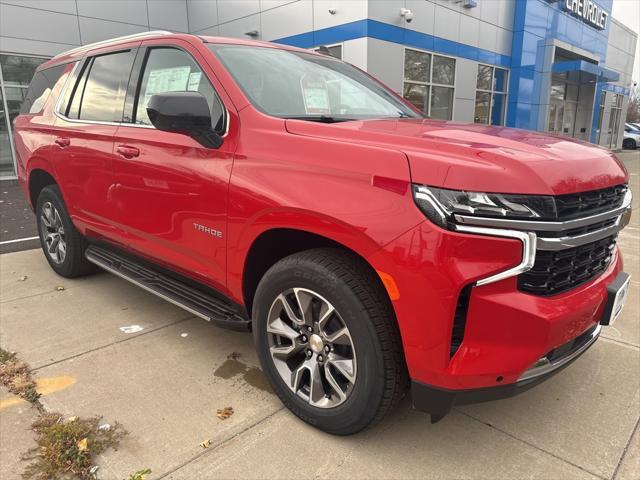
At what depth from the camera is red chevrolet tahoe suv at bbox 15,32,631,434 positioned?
72.3 inches

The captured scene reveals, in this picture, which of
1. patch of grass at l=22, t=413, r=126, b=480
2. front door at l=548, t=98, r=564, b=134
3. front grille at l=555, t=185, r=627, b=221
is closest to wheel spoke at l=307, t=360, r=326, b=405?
patch of grass at l=22, t=413, r=126, b=480

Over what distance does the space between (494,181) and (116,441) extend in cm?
211

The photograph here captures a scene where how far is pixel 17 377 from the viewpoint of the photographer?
2930 millimetres

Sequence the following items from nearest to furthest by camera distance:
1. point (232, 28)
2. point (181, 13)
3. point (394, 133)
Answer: point (394, 133)
point (232, 28)
point (181, 13)

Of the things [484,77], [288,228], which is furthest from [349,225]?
→ [484,77]

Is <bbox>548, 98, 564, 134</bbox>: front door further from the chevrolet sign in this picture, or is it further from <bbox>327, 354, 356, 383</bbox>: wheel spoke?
<bbox>327, 354, 356, 383</bbox>: wheel spoke

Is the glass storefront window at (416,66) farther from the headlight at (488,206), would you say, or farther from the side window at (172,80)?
the headlight at (488,206)

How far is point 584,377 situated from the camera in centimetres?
301

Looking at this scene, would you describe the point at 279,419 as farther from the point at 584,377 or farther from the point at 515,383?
the point at 584,377

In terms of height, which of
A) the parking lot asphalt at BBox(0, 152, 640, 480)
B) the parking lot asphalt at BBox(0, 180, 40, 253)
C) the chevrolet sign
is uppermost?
the chevrolet sign

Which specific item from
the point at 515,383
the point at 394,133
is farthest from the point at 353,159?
the point at 515,383

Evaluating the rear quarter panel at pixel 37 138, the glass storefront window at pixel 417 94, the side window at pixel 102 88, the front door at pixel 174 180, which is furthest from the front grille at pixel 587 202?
the glass storefront window at pixel 417 94

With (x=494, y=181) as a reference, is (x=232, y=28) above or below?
above

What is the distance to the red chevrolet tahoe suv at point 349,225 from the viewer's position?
1.84 m
